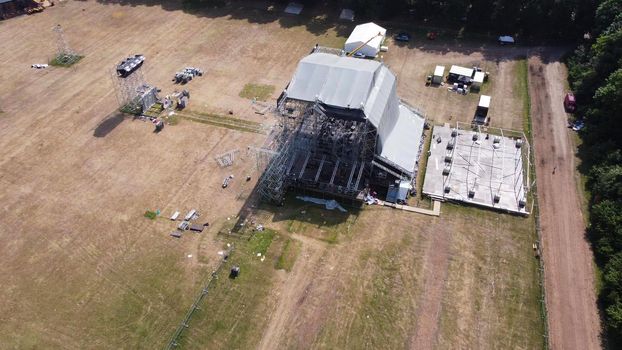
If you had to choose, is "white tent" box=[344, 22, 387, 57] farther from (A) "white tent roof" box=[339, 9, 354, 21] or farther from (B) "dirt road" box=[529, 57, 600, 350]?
(B) "dirt road" box=[529, 57, 600, 350]

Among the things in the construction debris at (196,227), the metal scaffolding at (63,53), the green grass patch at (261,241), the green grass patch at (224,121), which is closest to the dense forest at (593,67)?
the green grass patch at (261,241)

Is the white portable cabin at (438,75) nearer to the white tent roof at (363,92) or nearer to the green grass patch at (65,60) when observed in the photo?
the white tent roof at (363,92)

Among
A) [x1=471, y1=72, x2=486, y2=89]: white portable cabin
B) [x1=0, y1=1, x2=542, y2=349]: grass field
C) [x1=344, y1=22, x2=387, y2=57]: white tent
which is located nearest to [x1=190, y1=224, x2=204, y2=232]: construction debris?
[x1=0, y1=1, x2=542, y2=349]: grass field

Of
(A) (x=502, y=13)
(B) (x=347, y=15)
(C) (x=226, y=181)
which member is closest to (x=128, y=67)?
(C) (x=226, y=181)

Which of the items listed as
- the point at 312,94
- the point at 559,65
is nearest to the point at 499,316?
the point at 312,94

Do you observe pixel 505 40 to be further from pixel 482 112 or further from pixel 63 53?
pixel 63 53

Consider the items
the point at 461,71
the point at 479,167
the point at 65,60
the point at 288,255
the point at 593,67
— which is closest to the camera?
the point at 288,255
